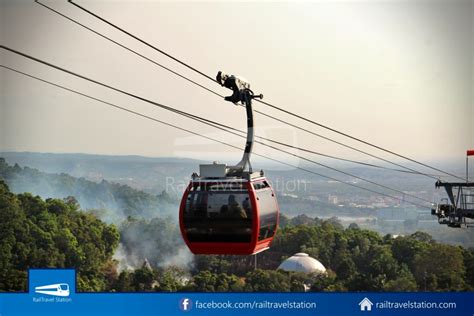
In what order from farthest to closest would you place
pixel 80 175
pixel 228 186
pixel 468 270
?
pixel 80 175, pixel 468 270, pixel 228 186

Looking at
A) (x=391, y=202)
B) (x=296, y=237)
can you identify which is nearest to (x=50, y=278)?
(x=391, y=202)

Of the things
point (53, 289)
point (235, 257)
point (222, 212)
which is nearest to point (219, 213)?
point (222, 212)

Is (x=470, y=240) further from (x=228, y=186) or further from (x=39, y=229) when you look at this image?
(x=228, y=186)

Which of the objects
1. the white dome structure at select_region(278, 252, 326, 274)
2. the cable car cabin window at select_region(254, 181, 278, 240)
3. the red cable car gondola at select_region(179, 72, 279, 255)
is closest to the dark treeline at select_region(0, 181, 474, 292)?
the white dome structure at select_region(278, 252, 326, 274)

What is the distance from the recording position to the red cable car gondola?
992 cm

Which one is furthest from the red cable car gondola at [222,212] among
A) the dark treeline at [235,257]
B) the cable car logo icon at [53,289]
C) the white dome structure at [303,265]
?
the white dome structure at [303,265]

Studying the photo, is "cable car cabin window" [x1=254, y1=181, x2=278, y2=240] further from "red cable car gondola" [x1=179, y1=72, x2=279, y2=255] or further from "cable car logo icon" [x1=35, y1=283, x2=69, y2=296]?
"cable car logo icon" [x1=35, y1=283, x2=69, y2=296]

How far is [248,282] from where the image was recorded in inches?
1510

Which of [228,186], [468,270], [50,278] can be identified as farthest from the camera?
[468,270]

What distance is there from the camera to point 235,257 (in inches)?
1640

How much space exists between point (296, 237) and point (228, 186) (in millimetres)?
35125

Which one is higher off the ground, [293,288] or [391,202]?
[391,202]

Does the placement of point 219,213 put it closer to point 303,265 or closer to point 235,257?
point 235,257

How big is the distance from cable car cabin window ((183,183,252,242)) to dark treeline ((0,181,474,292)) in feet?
83.1
